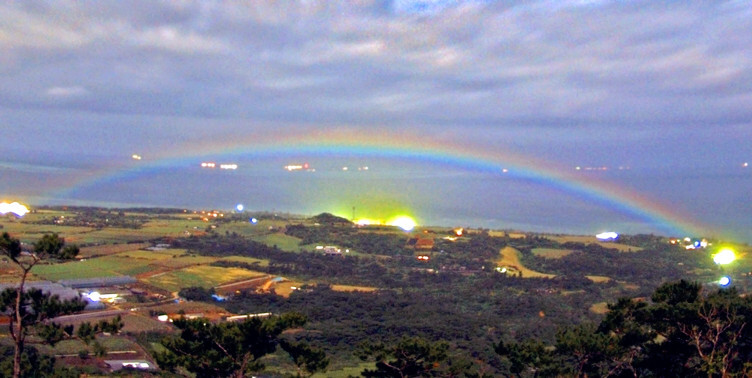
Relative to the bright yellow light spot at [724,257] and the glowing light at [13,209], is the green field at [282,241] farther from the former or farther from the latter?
the bright yellow light spot at [724,257]

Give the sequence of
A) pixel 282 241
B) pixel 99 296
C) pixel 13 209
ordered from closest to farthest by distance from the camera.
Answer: pixel 99 296 → pixel 282 241 → pixel 13 209

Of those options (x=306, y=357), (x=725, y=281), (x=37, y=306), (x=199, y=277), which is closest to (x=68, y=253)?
(x=37, y=306)

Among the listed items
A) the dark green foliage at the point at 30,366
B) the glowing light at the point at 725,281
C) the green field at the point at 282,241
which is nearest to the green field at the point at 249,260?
the green field at the point at 282,241

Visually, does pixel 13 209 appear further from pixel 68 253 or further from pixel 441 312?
pixel 68 253

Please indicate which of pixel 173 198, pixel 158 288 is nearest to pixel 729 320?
pixel 158 288

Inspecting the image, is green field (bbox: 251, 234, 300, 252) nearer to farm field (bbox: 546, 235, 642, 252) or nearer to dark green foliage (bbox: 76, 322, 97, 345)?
farm field (bbox: 546, 235, 642, 252)

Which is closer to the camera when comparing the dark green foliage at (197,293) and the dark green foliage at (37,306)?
the dark green foliage at (37,306)
